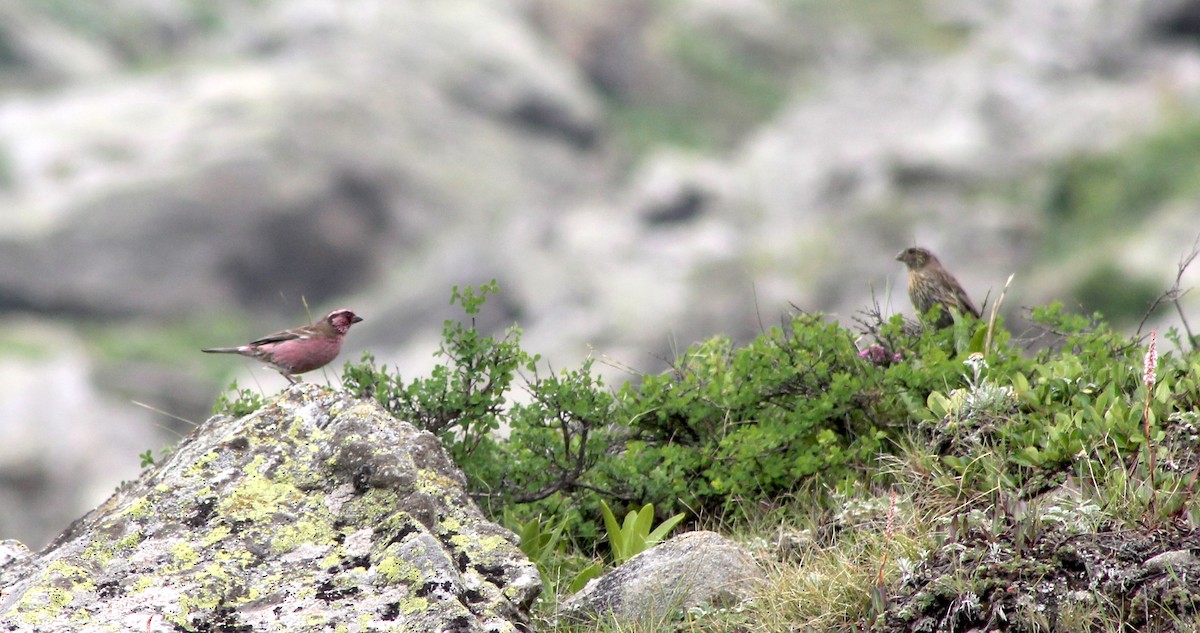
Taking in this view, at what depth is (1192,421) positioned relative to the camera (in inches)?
203

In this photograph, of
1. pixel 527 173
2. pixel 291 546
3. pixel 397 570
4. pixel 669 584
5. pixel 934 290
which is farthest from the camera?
pixel 527 173

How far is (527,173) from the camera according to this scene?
79125 millimetres

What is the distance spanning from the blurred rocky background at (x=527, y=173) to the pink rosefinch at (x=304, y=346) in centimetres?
3376

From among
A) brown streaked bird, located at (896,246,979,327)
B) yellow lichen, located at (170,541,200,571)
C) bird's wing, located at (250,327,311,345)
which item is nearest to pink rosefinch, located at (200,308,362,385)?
bird's wing, located at (250,327,311,345)

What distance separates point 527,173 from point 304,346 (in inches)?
2886

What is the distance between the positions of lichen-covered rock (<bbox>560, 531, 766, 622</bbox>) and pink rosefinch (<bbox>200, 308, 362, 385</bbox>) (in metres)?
1.88

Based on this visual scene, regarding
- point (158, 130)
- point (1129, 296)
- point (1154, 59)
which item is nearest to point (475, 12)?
point (158, 130)

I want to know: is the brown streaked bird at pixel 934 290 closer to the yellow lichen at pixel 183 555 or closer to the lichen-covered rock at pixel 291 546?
the lichen-covered rock at pixel 291 546

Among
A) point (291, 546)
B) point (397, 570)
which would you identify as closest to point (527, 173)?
point (291, 546)

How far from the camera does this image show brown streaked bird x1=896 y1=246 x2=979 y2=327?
7156 mm

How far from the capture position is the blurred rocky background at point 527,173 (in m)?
51.8

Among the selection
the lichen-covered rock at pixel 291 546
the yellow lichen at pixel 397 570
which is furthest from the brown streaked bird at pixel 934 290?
the yellow lichen at pixel 397 570

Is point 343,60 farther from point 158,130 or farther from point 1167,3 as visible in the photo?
point 1167,3

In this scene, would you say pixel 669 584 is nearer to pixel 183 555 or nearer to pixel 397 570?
pixel 397 570
